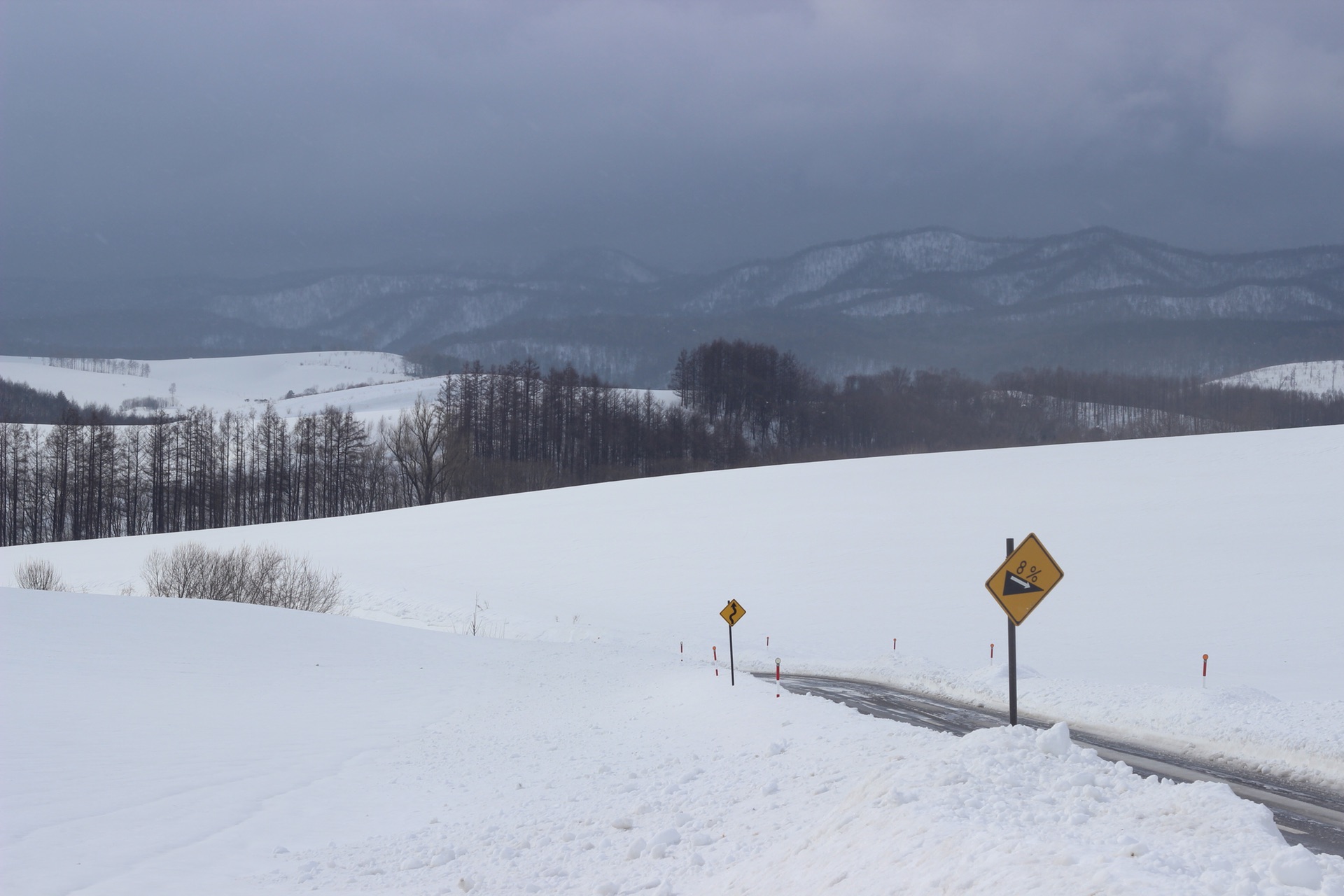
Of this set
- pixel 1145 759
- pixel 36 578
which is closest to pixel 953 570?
pixel 1145 759

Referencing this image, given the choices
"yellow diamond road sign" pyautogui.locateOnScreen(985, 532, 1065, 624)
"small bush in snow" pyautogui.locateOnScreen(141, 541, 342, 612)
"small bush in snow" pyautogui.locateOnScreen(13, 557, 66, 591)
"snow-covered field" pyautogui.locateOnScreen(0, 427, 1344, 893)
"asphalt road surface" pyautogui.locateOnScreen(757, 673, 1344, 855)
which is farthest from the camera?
"small bush in snow" pyautogui.locateOnScreen(141, 541, 342, 612)

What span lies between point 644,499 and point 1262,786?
40.5 metres

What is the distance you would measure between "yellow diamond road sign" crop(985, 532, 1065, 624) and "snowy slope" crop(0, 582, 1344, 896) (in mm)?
2019

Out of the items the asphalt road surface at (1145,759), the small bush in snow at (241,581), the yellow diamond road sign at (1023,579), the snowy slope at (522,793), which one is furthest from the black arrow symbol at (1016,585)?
the small bush in snow at (241,581)

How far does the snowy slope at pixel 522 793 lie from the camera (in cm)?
564

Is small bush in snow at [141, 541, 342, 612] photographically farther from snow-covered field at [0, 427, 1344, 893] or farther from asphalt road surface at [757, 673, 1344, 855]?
asphalt road surface at [757, 673, 1344, 855]

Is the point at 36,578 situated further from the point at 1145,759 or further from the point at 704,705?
the point at 1145,759

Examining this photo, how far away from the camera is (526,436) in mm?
101250

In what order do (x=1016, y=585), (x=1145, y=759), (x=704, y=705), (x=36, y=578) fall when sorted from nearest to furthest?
1. (x=1016, y=585)
2. (x=1145, y=759)
3. (x=704, y=705)
4. (x=36, y=578)

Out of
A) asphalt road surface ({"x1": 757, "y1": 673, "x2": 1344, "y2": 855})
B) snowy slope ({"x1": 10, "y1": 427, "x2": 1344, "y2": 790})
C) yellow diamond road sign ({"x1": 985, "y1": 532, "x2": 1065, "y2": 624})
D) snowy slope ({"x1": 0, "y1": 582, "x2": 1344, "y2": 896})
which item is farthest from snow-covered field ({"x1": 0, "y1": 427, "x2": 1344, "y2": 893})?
yellow diamond road sign ({"x1": 985, "y1": 532, "x2": 1065, "y2": 624})

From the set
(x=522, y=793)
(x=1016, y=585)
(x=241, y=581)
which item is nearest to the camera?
(x=1016, y=585)

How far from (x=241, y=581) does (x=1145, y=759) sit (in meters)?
30.8

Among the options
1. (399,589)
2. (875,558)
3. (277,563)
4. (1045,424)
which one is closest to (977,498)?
(875,558)

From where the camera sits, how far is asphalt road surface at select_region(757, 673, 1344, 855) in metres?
9.04
